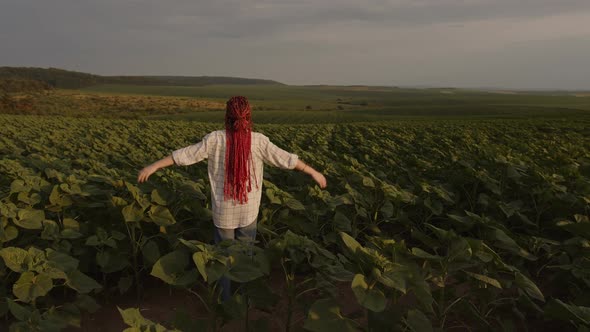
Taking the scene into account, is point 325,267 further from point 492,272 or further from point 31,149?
point 31,149

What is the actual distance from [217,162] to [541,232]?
4385 millimetres

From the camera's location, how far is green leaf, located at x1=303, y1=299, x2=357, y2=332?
6.94ft

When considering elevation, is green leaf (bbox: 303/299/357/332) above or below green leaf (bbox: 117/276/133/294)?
above

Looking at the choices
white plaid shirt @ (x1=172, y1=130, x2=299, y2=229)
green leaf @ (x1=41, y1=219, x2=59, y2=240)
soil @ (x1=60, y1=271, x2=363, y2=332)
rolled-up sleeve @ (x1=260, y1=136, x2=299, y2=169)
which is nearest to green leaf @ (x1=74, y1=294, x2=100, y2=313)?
soil @ (x1=60, y1=271, x2=363, y2=332)

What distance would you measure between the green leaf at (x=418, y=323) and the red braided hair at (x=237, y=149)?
2.03 metres

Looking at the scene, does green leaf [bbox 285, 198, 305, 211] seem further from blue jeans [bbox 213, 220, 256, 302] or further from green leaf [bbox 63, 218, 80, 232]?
green leaf [bbox 63, 218, 80, 232]

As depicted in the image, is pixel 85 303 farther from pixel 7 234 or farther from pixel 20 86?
pixel 20 86

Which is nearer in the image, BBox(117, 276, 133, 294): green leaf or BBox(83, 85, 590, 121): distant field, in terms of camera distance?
BBox(117, 276, 133, 294): green leaf

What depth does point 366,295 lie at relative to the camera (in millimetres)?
2143

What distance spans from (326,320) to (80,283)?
189 cm

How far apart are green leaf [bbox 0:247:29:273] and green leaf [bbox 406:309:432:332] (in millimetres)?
2623

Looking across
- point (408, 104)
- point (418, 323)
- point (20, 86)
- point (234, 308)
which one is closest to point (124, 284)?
point (234, 308)

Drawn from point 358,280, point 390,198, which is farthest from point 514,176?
point 358,280

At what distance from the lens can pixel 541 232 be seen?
17.0 ft
